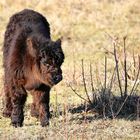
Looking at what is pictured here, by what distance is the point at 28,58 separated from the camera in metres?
9.88

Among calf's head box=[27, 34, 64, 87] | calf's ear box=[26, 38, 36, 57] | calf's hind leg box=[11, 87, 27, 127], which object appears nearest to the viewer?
calf's head box=[27, 34, 64, 87]

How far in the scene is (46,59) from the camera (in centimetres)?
938

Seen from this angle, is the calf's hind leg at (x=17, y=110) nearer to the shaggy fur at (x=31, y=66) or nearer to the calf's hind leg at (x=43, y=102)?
the shaggy fur at (x=31, y=66)

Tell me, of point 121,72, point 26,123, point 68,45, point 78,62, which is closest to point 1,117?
point 26,123

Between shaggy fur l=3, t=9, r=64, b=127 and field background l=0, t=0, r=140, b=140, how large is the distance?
35 centimetres

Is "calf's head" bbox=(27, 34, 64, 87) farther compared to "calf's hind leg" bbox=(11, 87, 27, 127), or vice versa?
"calf's hind leg" bbox=(11, 87, 27, 127)

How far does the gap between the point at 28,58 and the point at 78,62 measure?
19.8 feet

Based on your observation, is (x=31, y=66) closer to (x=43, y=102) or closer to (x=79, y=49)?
(x=43, y=102)

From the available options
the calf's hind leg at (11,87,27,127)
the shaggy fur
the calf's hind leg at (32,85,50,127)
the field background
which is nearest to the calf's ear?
the shaggy fur

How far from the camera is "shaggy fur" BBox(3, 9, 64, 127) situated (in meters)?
9.43

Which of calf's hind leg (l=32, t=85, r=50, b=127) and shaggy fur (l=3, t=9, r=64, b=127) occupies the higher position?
shaggy fur (l=3, t=9, r=64, b=127)

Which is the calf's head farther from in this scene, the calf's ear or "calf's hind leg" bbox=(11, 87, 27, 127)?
"calf's hind leg" bbox=(11, 87, 27, 127)

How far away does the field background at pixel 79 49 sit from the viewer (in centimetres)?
972

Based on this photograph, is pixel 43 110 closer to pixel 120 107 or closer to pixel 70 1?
Result: pixel 120 107
